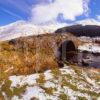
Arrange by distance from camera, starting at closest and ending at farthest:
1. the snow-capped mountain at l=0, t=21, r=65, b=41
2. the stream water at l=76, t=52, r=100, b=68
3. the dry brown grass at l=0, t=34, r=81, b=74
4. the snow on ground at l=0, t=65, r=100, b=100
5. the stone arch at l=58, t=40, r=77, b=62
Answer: the snow on ground at l=0, t=65, r=100, b=100 → the dry brown grass at l=0, t=34, r=81, b=74 → the stream water at l=76, t=52, r=100, b=68 → the stone arch at l=58, t=40, r=77, b=62 → the snow-capped mountain at l=0, t=21, r=65, b=41

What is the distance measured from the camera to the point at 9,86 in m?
11.9

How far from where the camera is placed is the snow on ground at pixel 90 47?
14.7 m

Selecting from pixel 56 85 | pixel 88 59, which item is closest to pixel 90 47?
pixel 88 59

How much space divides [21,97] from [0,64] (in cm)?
223

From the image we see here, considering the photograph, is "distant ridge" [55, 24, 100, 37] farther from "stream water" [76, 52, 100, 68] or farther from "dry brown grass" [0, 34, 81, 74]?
"stream water" [76, 52, 100, 68]

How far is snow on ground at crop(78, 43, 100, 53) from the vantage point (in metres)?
14.7

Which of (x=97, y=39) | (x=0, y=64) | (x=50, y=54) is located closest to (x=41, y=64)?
(x=50, y=54)

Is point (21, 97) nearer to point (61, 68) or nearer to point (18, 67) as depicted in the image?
point (18, 67)

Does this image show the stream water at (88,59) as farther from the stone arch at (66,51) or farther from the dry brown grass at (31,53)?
the dry brown grass at (31,53)

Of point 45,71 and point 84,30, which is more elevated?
point 84,30

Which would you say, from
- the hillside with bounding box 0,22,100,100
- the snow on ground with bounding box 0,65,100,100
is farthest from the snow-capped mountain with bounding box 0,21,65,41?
the snow on ground with bounding box 0,65,100,100

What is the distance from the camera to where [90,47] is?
1488 cm

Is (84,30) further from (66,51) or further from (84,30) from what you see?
(66,51)

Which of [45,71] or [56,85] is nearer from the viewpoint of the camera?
[56,85]
